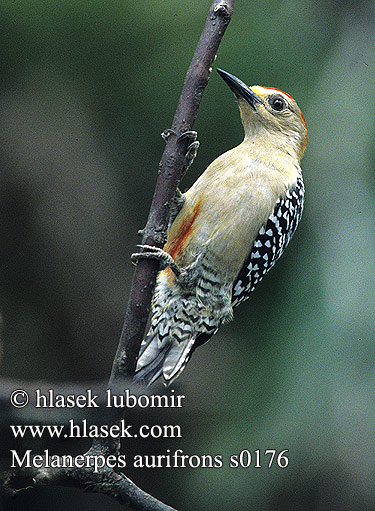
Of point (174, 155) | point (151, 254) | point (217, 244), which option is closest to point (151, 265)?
point (151, 254)

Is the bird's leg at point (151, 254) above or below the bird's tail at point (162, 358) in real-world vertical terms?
above

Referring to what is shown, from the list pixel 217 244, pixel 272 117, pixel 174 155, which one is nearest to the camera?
pixel 174 155

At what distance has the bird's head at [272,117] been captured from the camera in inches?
91.8

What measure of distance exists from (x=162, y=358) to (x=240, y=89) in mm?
997

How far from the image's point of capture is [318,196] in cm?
262

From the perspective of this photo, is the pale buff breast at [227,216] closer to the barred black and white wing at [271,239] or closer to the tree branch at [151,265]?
the barred black and white wing at [271,239]

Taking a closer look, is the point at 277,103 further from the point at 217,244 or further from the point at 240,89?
the point at 217,244

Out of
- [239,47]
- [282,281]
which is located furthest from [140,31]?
[282,281]

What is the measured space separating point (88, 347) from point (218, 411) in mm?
565

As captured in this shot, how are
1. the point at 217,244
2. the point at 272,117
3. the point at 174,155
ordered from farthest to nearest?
the point at 272,117
the point at 217,244
the point at 174,155

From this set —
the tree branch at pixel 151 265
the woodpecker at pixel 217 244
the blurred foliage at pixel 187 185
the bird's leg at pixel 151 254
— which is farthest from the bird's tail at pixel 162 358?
the bird's leg at pixel 151 254

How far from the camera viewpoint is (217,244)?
2.19m

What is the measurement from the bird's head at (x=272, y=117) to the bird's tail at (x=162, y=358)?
0.81m

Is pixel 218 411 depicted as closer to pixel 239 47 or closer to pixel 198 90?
pixel 198 90
